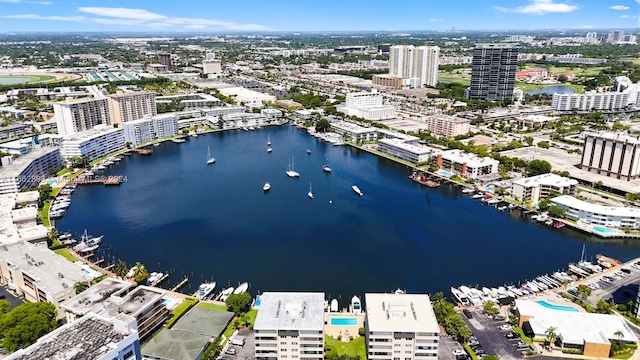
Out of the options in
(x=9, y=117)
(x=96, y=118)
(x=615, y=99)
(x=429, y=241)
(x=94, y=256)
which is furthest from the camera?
(x=615, y=99)

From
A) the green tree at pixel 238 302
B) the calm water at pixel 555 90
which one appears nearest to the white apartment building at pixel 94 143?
the green tree at pixel 238 302

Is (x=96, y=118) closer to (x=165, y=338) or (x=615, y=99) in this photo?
(x=165, y=338)

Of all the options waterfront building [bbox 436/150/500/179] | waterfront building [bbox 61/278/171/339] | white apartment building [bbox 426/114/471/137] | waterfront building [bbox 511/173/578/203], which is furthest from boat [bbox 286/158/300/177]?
waterfront building [bbox 61/278/171/339]

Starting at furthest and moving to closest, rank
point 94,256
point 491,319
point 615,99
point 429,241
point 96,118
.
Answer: point 615,99 < point 96,118 < point 429,241 < point 94,256 < point 491,319

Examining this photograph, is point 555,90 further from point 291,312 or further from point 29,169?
point 291,312

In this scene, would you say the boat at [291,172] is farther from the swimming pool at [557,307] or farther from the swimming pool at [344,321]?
the swimming pool at [557,307]

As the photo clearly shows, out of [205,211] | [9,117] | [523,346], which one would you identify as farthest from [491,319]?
[9,117]
